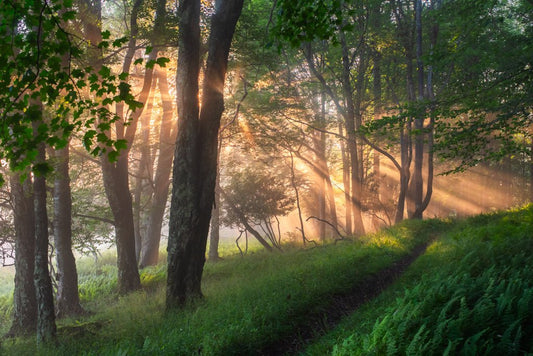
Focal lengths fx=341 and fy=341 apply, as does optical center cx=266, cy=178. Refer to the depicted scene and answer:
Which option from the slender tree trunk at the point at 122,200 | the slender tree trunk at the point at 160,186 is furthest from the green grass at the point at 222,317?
the slender tree trunk at the point at 160,186

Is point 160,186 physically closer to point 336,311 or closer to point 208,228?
point 208,228

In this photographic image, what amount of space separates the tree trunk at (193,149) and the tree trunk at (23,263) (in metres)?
4.19

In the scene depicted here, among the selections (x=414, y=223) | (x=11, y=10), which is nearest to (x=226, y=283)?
(x=11, y=10)

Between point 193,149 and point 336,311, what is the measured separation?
4899 mm

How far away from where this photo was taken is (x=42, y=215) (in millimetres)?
6844

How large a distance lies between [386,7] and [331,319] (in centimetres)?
1866

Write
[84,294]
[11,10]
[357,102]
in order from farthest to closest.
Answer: [357,102], [84,294], [11,10]

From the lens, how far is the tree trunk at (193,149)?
809 centimetres

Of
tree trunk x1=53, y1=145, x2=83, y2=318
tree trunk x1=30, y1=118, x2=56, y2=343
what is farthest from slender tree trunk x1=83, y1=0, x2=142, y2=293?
tree trunk x1=30, y1=118, x2=56, y2=343

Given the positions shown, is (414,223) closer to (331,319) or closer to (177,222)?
(331,319)

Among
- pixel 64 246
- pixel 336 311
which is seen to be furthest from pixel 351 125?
pixel 64 246

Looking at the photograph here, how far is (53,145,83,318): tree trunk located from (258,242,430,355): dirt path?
760 centimetres

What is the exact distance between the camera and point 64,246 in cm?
1048

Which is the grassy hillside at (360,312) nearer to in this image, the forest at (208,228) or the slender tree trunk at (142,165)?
the forest at (208,228)
